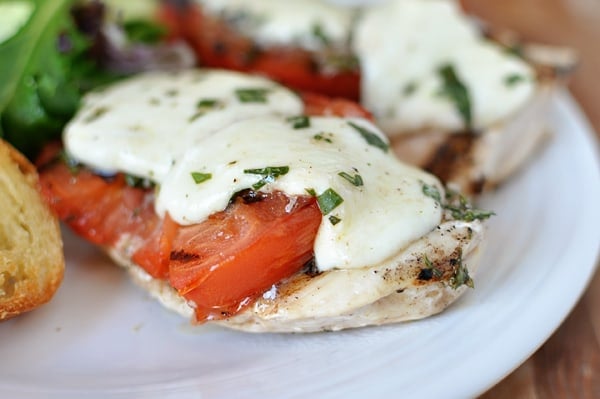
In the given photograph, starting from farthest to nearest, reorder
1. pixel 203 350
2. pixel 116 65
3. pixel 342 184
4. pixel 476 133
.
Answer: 1. pixel 116 65
2. pixel 476 133
3. pixel 203 350
4. pixel 342 184

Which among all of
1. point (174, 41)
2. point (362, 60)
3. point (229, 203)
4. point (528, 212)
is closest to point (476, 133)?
point (528, 212)

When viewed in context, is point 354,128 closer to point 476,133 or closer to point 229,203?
point 229,203

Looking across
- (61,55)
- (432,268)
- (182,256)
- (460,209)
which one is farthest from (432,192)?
(61,55)

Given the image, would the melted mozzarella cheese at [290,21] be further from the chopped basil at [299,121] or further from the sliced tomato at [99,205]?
the sliced tomato at [99,205]

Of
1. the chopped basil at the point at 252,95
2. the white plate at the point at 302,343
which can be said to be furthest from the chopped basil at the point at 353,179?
the chopped basil at the point at 252,95

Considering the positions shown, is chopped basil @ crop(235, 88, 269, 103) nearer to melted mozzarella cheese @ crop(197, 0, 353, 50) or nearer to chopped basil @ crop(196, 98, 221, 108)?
chopped basil @ crop(196, 98, 221, 108)

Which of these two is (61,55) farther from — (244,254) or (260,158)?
(244,254)

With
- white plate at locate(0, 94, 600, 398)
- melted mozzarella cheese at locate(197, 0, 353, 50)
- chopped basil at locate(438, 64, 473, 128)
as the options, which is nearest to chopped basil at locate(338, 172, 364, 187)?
white plate at locate(0, 94, 600, 398)
